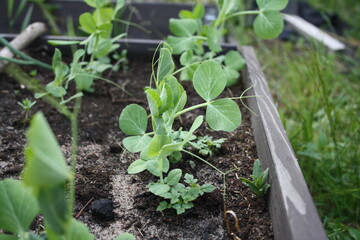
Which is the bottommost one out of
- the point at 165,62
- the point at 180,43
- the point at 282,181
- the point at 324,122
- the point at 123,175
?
the point at 324,122

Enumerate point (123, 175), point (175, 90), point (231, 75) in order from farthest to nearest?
point (231, 75)
point (123, 175)
point (175, 90)

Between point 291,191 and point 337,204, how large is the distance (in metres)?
0.66

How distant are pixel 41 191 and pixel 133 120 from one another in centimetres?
54

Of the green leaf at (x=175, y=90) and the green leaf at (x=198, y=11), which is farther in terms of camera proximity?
the green leaf at (x=198, y=11)

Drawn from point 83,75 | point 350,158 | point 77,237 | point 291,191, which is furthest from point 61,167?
point 350,158

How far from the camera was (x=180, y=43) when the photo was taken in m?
1.63

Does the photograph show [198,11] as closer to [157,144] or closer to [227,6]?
[227,6]

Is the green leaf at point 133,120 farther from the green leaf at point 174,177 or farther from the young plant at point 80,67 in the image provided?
the young plant at point 80,67

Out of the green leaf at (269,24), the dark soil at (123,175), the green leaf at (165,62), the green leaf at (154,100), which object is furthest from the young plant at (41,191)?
the green leaf at (269,24)

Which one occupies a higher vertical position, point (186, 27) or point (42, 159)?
point (42, 159)

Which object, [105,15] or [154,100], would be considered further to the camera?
[105,15]

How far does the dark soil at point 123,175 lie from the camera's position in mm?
1013

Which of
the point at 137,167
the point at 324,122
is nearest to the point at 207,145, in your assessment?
Result: the point at 137,167

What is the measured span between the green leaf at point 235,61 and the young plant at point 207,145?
1.59ft
